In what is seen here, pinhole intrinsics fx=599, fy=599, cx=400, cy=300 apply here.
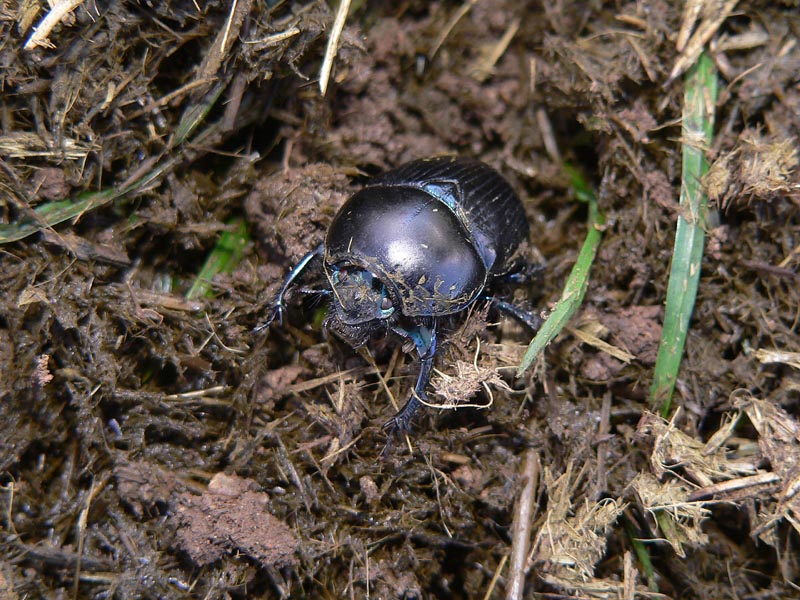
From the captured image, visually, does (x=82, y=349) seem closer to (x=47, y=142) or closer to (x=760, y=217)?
(x=47, y=142)

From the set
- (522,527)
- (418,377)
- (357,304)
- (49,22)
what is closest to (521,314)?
(418,377)

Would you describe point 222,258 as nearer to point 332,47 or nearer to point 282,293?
point 282,293

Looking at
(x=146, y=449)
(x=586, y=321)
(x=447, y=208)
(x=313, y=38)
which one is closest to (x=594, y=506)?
(x=586, y=321)

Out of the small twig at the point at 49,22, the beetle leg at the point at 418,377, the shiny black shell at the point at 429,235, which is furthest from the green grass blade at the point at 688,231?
the small twig at the point at 49,22

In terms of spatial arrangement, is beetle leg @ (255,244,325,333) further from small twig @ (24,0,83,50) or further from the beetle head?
small twig @ (24,0,83,50)

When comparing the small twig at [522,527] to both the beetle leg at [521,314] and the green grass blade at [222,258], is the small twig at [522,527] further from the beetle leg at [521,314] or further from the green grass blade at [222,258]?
the green grass blade at [222,258]

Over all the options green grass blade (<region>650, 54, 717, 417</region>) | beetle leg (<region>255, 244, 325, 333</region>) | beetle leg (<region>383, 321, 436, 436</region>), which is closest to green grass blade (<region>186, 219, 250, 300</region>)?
beetle leg (<region>255, 244, 325, 333</region>)
